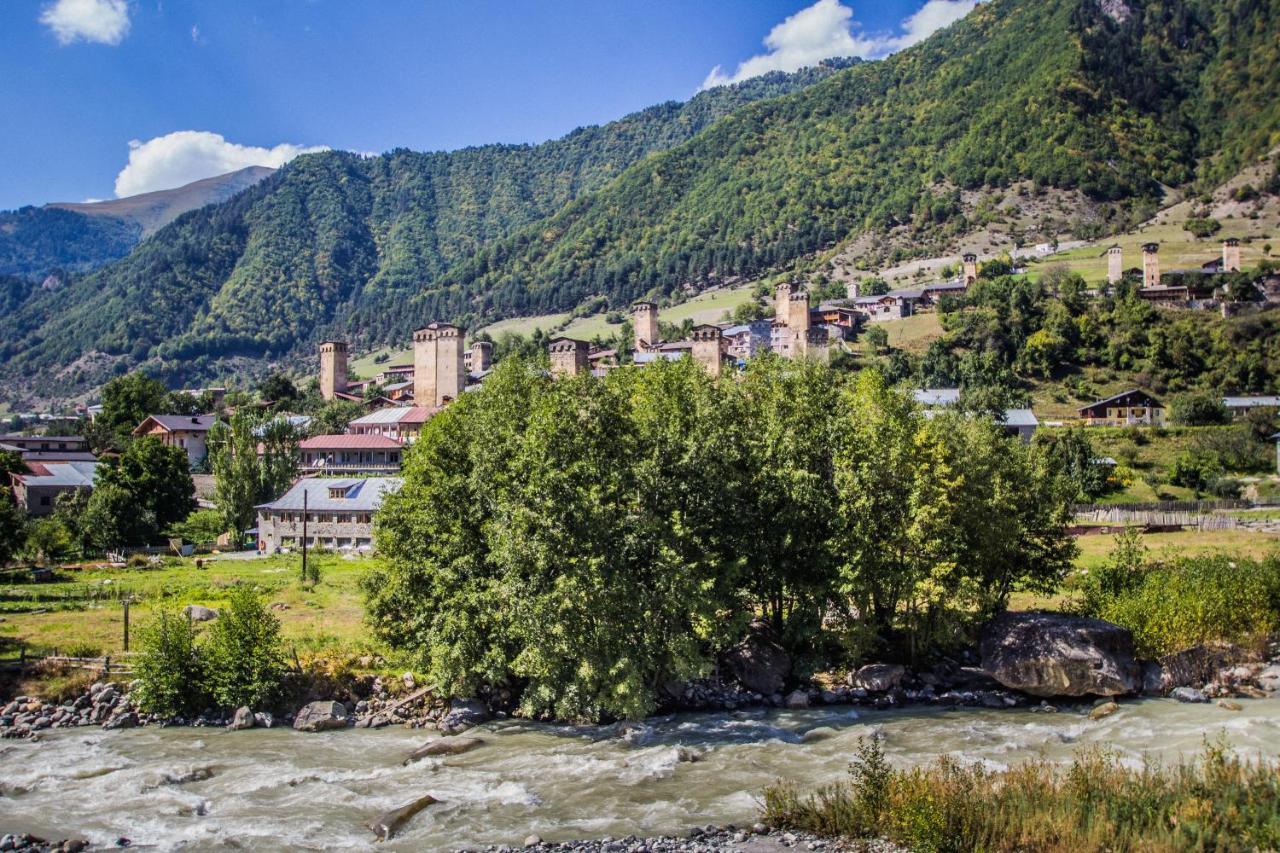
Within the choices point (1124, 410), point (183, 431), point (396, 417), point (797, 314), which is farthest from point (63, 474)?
point (1124, 410)

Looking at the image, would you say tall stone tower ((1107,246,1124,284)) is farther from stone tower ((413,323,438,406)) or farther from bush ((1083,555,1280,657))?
bush ((1083,555,1280,657))

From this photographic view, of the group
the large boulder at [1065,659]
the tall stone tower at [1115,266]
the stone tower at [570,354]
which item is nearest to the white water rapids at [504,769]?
the large boulder at [1065,659]

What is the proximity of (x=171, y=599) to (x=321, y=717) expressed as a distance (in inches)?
718

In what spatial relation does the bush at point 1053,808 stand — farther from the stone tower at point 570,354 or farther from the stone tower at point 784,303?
the stone tower at point 784,303

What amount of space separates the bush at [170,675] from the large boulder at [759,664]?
55.7 feet

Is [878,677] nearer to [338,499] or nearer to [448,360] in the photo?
[338,499]

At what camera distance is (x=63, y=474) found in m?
72.9

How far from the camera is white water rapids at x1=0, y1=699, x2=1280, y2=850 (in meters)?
19.6

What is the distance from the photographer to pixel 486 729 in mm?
26781

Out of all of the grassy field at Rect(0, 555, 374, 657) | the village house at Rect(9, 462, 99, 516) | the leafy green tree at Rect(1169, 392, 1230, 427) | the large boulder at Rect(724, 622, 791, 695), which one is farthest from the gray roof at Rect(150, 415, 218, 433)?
the leafy green tree at Rect(1169, 392, 1230, 427)

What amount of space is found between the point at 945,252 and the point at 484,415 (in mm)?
167244

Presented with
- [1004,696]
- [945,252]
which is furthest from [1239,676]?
[945,252]

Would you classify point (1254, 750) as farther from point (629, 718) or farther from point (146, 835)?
point (146, 835)

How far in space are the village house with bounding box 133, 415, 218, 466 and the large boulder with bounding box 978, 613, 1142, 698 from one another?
284ft
